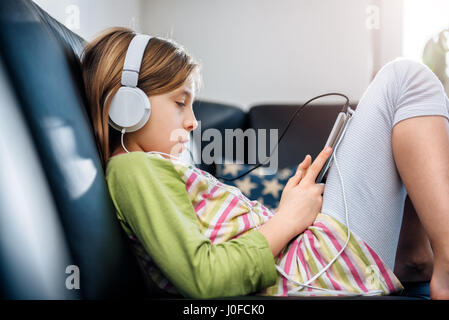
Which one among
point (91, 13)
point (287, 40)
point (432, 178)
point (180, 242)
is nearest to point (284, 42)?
point (287, 40)

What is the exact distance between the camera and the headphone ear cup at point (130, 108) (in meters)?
0.66

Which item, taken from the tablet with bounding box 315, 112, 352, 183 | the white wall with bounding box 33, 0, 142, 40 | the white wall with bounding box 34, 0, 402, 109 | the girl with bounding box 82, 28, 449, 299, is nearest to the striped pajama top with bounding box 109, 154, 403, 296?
the girl with bounding box 82, 28, 449, 299

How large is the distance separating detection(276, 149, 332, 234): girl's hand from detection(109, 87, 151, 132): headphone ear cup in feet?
0.99

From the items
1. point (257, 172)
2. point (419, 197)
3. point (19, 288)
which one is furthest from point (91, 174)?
point (257, 172)

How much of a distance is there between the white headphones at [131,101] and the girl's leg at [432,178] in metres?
0.45

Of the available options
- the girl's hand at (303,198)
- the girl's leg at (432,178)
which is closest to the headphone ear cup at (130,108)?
the girl's hand at (303,198)

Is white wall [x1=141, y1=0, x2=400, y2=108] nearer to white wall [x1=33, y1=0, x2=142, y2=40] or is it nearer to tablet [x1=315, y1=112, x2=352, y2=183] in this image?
white wall [x1=33, y1=0, x2=142, y2=40]

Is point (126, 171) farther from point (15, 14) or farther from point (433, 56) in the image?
point (433, 56)

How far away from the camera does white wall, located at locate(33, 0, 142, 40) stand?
0.97 m

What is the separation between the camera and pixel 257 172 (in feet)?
4.05

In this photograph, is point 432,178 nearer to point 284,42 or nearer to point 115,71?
point 115,71

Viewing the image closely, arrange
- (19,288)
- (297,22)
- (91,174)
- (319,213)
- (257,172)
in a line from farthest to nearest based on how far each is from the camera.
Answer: (297,22) → (257,172) → (319,213) → (91,174) → (19,288)

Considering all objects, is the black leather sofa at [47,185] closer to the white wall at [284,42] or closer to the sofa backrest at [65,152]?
the sofa backrest at [65,152]

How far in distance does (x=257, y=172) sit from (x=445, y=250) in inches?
28.5
